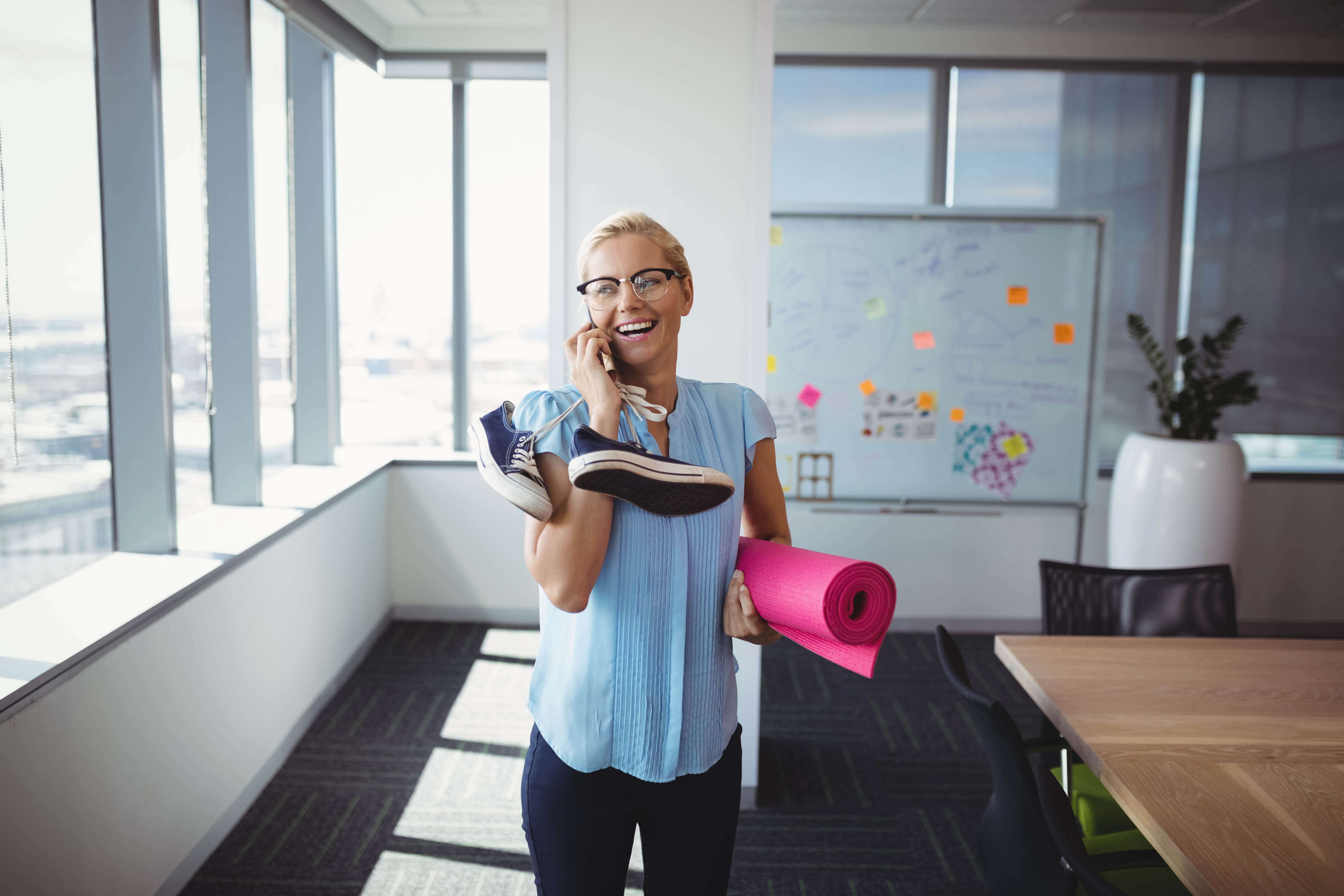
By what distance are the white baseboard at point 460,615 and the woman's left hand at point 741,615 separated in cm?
302

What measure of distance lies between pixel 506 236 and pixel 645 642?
3330mm

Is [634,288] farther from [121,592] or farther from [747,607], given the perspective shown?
[121,592]

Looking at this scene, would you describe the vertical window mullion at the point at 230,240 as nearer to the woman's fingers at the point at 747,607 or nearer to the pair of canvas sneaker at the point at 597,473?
the pair of canvas sneaker at the point at 597,473

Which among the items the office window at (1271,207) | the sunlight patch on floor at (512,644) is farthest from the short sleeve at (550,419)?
the office window at (1271,207)

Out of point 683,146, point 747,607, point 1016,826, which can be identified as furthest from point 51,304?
point 1016,826

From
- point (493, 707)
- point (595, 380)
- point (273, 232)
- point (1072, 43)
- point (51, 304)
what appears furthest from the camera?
point (1072, 43)

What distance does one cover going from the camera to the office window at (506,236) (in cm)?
404

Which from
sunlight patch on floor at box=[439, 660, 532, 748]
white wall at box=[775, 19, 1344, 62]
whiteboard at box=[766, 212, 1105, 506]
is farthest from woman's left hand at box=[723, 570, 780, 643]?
white wall at box=[775, 19, 1344, 62]

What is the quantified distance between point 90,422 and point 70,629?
60 centimetres

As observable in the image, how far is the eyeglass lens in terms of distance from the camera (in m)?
1.12

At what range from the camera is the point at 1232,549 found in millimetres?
3473

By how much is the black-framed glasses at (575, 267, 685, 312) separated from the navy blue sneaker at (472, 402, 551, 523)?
0.68ft

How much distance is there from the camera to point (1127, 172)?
4.03m

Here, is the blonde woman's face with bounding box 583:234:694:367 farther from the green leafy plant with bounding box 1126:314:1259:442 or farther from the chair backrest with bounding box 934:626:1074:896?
the green leafy plant with bounding box 1126:314:1259:442
